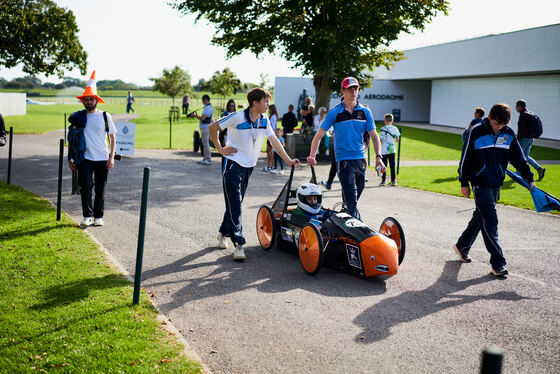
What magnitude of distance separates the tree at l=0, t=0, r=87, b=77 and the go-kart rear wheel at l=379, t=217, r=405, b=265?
24893mm

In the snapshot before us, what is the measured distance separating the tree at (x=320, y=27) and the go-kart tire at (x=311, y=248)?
13287 millimetres

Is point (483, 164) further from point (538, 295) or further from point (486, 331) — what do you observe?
point (486, 331)

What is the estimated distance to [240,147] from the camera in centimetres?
681

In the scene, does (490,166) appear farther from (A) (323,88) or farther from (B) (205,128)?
(A) (323,88)

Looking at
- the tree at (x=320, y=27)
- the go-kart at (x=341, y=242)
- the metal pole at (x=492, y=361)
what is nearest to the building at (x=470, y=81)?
the tree at (x=320, y=27)

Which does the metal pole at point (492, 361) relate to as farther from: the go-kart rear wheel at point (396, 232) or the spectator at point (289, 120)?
the spectator at point (289, 120)

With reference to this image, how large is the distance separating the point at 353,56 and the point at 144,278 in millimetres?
16578

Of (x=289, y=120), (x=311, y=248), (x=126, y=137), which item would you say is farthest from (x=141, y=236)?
(x=289, y=120)

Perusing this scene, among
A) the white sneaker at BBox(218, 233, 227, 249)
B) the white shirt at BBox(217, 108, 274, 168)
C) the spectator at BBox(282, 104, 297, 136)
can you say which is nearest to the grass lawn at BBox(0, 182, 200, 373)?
the white sneaker at BBox(218, 233, 227, 249)

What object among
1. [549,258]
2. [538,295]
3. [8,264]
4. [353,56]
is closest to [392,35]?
[353,56]

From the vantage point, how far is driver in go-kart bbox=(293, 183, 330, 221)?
6.68 meters

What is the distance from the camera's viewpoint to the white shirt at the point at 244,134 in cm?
671

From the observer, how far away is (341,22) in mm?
19516

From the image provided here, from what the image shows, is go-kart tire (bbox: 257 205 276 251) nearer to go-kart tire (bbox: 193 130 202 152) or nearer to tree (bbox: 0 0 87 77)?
go-kart tire (bbox: 193 130 202 152)
